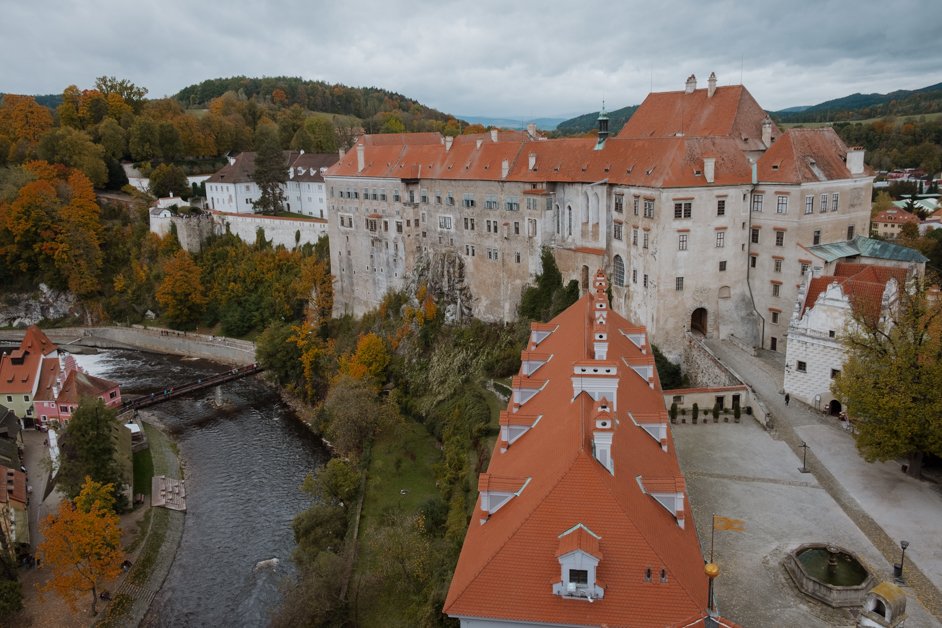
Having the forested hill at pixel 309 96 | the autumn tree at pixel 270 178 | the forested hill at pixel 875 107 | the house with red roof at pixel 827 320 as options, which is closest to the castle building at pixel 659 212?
the house with red roof at pixel 827 320

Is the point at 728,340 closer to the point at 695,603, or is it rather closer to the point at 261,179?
the point at 695,603

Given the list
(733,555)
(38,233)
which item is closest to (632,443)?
(733,555)

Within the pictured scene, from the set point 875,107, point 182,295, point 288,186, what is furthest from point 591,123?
point 182,295

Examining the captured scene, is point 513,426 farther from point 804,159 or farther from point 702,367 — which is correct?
point 804,159

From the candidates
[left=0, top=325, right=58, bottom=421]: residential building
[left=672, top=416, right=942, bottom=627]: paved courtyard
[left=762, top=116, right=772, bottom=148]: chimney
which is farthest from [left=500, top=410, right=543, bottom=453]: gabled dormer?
[left=0, top=325, right=58, bottom=421]: residential building

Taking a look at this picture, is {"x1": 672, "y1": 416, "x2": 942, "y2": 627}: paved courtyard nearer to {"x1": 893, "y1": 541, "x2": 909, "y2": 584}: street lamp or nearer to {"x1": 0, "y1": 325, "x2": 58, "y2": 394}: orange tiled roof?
{"x1": 893, "y1": 541, "x2": 909, "y2": 584}: street lamp

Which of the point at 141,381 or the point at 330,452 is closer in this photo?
the point at 330,452
